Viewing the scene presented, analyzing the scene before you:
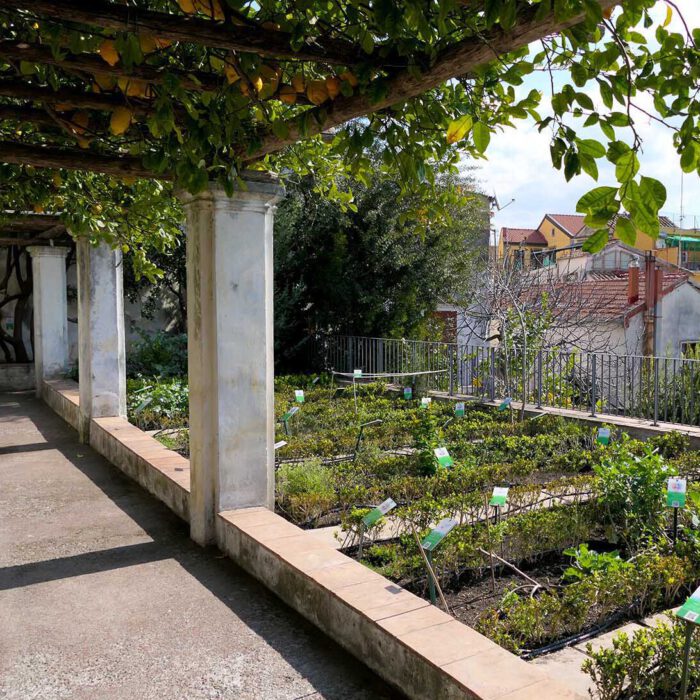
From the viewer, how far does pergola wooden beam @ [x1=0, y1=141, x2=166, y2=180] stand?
422cm

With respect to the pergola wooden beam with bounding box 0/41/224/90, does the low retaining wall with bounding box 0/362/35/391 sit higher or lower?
lower

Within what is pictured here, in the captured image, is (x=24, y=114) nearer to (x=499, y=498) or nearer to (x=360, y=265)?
(x=499, y=498)

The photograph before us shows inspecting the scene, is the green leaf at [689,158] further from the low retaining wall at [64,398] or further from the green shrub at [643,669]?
the low retaining wall at [64,398]

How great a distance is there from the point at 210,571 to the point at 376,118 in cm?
289

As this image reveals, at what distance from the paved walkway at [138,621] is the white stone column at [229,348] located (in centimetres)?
50

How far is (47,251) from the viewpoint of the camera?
12203 millimetres

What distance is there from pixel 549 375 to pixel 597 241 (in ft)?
28.5

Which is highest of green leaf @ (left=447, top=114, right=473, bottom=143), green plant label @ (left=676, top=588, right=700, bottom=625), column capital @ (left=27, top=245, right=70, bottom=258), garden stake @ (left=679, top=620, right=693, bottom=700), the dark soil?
column capital @ (left=27, top=245, right=70, bottom=258)

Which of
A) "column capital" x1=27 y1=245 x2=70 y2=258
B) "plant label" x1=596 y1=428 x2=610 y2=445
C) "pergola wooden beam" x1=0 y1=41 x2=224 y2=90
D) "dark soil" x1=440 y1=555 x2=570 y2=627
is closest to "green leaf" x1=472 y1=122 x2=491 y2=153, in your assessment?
"pergola wooden beam" x1=0 y1=41 x2=224 y2=90

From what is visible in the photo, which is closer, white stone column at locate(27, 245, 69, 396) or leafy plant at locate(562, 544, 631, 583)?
leafy plant at locate(562, 544, 631, 583)

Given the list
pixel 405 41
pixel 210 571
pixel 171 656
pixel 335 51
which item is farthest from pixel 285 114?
pixel 171 656

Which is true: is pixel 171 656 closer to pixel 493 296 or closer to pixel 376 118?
pixel 376 118

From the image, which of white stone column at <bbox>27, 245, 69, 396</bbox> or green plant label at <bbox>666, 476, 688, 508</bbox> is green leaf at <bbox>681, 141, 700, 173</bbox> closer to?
green plant label at <bbox>666, 476, 688, 508</bbox>

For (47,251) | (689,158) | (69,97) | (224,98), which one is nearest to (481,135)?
(689,158)
